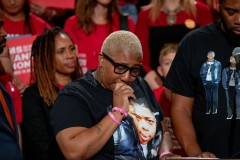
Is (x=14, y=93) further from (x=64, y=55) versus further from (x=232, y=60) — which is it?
(x=232, y=60)

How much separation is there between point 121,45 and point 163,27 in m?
1.97

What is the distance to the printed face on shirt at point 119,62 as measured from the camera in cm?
318

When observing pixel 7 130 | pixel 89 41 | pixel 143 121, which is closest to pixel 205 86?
pixel 143 121

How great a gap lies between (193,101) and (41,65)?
162 centimetres

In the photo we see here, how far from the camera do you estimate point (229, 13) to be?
10.5 ft

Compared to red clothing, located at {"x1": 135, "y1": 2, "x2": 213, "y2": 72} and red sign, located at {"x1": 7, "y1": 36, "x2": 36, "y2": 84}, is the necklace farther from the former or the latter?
red sign, located at {"x1": 7, "y1": 36, "x2": 36, "y2": 84}

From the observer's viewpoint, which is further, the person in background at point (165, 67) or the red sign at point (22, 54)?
the red sign at point (22, 54)

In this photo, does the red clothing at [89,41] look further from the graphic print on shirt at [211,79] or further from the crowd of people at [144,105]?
the graphic print on shirt at [211,79]

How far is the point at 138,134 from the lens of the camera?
10.6ft

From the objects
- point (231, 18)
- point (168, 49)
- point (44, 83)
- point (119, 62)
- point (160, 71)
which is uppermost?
point (231, 18)

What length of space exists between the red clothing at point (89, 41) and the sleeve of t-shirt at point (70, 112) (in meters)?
1.92

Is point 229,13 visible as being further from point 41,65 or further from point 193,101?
point 41,65

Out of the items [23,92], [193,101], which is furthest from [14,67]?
[193,101]

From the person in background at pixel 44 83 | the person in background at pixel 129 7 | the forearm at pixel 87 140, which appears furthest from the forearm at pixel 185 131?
the person in background at pixel 129 7
